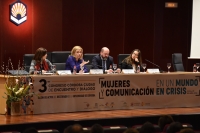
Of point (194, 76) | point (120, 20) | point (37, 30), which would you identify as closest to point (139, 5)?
point (120, 20)

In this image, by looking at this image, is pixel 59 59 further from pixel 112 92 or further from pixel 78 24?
pixel 78 24

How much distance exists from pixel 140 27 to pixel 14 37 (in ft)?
10.1

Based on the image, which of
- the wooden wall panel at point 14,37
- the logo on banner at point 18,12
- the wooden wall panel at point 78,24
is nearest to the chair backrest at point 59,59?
the wooden wall panel at point 14,37

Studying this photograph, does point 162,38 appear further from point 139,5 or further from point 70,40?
point 70,40

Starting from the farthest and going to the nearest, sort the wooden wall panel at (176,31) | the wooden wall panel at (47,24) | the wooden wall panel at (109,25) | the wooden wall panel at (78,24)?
the wooden wall panel at (176,31) < the wooden wall panel at (109,25) < the wooden wall panel at (78,24) < the wooden wall panel at (47,24)

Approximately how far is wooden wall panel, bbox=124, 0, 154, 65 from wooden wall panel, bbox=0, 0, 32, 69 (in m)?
2.37

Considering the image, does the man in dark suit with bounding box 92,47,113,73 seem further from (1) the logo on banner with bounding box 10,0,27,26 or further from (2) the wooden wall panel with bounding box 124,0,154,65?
(2) the wooden wall panel with bounding box 124,0,154,65

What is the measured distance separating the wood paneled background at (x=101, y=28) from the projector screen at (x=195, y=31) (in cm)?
45

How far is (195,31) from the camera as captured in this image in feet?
37.5

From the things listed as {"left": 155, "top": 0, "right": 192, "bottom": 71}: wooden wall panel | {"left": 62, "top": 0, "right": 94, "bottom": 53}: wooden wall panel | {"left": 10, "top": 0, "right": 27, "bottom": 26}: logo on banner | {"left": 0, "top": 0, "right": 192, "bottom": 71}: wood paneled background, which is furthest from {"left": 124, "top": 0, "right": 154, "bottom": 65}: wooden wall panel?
{"left": 10, "top": 0, "right": 27, "bottom": 26}: logo on banner

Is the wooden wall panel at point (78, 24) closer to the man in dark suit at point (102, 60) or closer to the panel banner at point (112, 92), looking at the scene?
the man in dark suit at point (102, 60)

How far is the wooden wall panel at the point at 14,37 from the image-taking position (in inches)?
395

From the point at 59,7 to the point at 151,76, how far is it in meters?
3.87

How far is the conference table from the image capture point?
6.86 m
